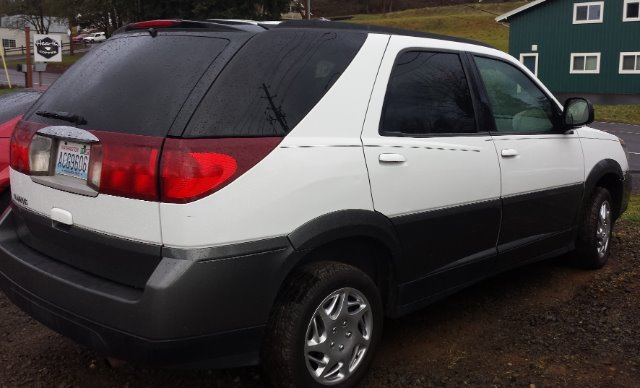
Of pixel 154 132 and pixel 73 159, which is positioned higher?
pixel 154 132

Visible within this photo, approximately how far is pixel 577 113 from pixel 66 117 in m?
3.45

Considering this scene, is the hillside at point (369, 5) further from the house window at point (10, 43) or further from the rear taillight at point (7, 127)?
the rear taillight at point (7, 127)

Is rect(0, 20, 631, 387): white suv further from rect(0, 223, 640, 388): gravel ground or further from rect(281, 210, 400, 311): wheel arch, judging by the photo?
rect(0, 223, 640, 388): gravel ground

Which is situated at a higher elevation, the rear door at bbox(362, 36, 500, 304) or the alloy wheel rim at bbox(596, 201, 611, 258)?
the rear door at bbox(362, 36, 500, 304)

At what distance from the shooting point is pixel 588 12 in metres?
37.9

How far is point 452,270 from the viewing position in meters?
3.65

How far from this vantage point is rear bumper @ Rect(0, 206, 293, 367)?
8.08 ft

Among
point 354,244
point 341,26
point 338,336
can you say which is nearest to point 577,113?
point 341,26

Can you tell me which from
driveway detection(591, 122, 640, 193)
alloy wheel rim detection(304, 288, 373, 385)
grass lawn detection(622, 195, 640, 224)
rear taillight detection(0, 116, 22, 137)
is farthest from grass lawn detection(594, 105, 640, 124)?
alloy wheel rim detection(304, 288, 373, 385)

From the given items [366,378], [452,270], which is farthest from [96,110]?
[452,270]

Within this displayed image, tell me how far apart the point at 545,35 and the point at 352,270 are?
4056 centimetres

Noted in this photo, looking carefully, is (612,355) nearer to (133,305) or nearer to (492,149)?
(492,149)

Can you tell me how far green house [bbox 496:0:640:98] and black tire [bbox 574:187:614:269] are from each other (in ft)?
118

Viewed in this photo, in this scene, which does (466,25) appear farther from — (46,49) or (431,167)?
(431,167)
